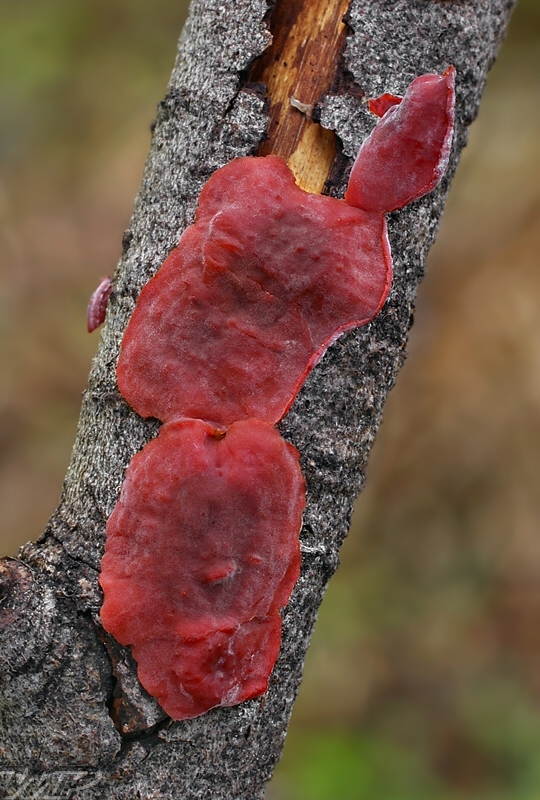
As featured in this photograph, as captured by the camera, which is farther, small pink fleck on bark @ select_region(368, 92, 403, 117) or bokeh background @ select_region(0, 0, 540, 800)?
bokeh background @ select_region(0, 0, 540, 800)

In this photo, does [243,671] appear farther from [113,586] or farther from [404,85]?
[404,85]

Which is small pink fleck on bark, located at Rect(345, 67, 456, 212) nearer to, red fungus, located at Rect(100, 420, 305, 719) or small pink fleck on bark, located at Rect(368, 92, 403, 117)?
small pink fleck on bark, located at Rect(368, 92, 403, 117)

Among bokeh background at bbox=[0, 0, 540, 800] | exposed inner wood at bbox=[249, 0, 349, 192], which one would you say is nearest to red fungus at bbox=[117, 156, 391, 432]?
exposed inner wood at bbox=[249, 0, 349, 192]

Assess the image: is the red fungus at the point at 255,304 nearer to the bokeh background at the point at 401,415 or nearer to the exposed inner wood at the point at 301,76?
the exposed inner wood at the point at 301,76

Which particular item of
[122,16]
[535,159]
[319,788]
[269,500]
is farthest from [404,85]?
[122,16]

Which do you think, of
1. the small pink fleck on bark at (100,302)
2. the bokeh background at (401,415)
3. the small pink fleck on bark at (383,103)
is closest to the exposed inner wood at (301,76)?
the small pink fleck on bark at (383,103)

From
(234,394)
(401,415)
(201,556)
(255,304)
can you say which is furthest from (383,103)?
(401,415)
